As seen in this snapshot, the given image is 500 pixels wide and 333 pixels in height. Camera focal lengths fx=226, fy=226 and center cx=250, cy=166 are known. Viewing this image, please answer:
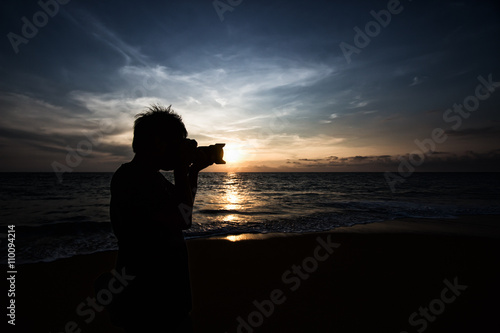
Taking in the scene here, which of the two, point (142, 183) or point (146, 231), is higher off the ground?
point (142, 183)

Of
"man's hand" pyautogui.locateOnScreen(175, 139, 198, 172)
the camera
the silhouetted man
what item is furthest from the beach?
the camera

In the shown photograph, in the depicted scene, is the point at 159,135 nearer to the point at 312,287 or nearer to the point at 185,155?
the point at 185,155

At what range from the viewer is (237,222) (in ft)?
34.3

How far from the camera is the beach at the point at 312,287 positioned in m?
3.49

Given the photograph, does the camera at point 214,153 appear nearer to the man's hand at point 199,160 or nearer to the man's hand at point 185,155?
the man's hand at point 199,160

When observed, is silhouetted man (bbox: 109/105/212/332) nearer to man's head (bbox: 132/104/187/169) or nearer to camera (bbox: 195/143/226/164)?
man's head (bbox: 132/104/187/169)

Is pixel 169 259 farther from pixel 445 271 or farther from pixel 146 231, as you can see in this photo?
pixel 445 271

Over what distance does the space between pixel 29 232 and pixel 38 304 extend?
20.3ft

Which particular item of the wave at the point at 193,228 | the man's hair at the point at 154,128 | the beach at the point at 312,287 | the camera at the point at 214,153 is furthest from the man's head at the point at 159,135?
the wave at the point at 193,228

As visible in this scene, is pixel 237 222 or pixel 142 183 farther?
pixel 237 222

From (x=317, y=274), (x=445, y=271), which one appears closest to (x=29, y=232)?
(x=317, y=274)

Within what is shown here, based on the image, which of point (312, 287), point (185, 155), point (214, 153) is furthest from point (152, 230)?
point (312, 287)

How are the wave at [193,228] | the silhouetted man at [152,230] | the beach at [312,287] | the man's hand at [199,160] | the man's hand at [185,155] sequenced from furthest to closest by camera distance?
the wave at [193,228] → the beach at [312,287] → the man's hand at [199,160] → the man's hand at [185,155] → the silhouetted man at [152,230]

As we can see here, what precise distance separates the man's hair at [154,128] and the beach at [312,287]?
965 millimetres
